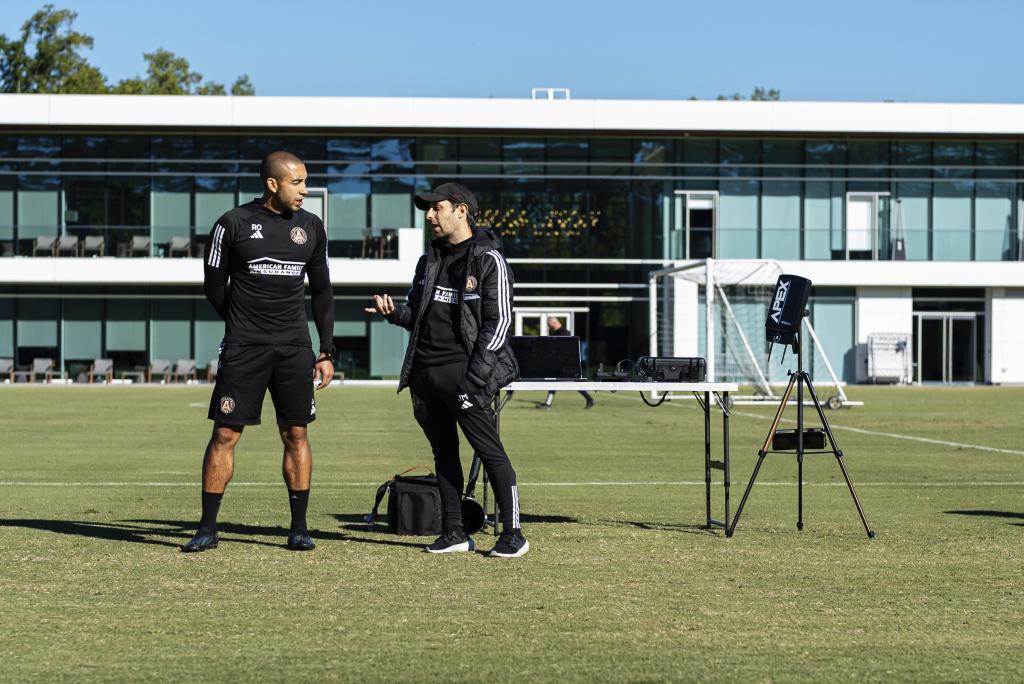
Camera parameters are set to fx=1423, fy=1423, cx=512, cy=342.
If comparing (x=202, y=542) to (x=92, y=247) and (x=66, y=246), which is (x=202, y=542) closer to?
(x=92, y=247)

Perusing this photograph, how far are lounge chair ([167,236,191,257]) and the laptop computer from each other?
136 feet

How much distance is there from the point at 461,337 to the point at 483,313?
21cm

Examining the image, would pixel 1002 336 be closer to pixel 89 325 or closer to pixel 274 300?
pixel 89 325

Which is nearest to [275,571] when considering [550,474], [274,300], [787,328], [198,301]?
[274,300]

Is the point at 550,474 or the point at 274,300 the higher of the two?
the point at 274,300

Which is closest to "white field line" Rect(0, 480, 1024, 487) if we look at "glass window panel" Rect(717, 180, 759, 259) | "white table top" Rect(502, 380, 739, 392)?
"white table top" Rect(502, 380, 739, 392)

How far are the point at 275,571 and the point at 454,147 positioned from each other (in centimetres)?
4389

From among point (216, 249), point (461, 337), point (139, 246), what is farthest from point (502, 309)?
point (139, 246)

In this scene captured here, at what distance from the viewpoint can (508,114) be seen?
161 feet

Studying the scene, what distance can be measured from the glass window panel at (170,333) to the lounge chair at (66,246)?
11.3 ft

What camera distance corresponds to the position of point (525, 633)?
560cm

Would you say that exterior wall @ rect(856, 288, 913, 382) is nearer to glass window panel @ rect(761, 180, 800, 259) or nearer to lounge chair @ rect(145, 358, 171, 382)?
glass window panel @ rect(761, 180, 800, 259)

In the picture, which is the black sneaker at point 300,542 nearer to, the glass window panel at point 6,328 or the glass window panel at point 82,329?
the glass window panel at point 82,329

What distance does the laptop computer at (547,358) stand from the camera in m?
8.74
